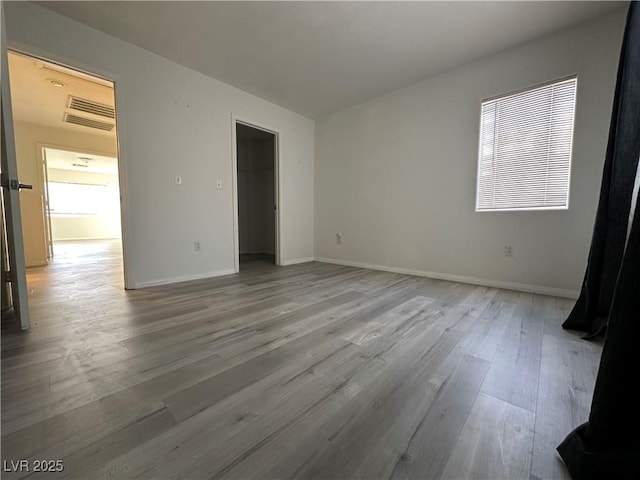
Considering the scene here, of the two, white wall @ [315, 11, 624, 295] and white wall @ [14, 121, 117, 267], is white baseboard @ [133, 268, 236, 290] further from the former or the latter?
white wall @ [14, 121, 117, 267]

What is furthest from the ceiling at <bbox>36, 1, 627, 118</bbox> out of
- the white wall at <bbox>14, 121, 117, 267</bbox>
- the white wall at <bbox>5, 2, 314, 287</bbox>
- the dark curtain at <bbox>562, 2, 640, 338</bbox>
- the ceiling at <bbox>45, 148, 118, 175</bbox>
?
the ceiling at <bbox>45, 148, 118, 175</bbox>

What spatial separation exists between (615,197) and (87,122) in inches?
282

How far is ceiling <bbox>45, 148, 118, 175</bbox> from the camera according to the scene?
6633 mm

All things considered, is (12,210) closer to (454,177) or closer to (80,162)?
(454,177)

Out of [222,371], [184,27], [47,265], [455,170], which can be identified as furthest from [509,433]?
[47,265]

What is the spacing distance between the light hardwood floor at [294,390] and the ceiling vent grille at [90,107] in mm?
3421

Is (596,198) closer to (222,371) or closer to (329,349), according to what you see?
(329,349)

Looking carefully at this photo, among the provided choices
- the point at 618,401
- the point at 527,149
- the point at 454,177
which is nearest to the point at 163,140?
the point at 454,177

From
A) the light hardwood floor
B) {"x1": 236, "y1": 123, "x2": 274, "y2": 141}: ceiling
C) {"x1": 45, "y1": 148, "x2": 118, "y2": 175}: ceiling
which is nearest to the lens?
the light hardwood floor

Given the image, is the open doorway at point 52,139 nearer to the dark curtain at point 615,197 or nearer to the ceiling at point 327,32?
the ceiling at point 327,32

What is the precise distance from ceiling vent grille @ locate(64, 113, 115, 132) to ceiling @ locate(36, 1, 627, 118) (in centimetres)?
297

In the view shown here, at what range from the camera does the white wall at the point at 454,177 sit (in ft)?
A: 7.55

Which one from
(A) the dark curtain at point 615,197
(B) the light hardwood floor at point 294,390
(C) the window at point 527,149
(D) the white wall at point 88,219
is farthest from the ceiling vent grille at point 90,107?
(A) the dark curtain at point 615,197

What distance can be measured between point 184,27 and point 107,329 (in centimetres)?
264
